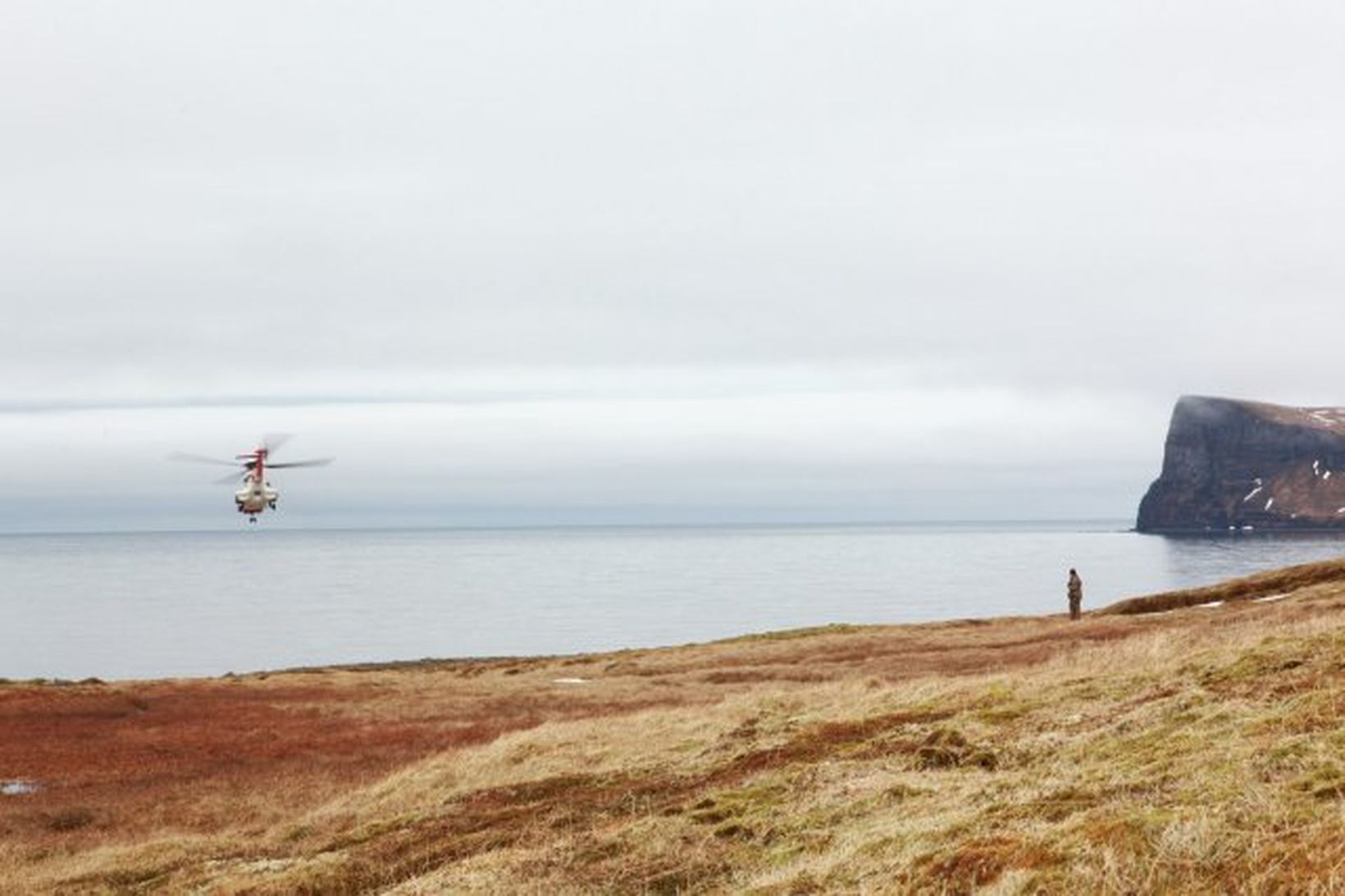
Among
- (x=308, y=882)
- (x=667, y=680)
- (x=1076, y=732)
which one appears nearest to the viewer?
(x=308, y=882)

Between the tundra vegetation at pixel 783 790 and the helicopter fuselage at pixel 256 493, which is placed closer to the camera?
the tundra vegetation at pixel 783 790

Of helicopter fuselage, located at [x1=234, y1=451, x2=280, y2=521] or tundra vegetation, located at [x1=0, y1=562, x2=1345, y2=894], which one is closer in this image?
tundra vegetation, located at [x1=0, y1=562, x2=1345, y2=894]

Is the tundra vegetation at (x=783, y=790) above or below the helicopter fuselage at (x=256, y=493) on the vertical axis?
below

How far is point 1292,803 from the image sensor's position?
10.8m

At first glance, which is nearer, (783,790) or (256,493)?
(783,790)

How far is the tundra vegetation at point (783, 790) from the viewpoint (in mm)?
10906

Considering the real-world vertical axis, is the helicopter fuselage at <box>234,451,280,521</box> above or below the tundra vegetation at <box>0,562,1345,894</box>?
above

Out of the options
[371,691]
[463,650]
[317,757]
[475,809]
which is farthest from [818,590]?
[475,809]

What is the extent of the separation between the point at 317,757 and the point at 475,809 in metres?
16.2

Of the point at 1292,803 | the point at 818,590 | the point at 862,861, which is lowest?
the point at 818,590

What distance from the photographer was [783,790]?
16.8 m

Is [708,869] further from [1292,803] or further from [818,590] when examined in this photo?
[818,590]

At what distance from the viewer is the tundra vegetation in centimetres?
1091

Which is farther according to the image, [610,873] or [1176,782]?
[610,873]
